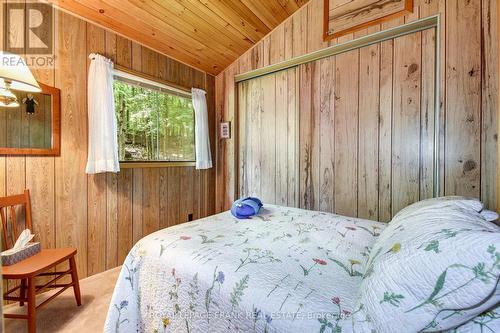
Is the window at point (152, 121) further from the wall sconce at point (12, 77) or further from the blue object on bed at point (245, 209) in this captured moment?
the blue object on bed at point (245, 209)

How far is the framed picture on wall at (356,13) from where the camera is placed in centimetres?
193

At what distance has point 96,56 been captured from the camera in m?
2.09

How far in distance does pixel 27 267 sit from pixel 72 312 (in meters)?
0.49

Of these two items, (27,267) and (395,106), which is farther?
(395,106)

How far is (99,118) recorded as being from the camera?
2100 mm

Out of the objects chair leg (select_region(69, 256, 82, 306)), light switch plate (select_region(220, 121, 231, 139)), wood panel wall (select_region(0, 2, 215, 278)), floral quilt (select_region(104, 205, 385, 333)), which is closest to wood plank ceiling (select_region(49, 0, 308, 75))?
wood panel wall (select_region(0, 2, 215, 278))

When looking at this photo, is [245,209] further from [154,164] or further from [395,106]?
[395,106]

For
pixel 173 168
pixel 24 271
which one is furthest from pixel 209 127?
pixel 24 271

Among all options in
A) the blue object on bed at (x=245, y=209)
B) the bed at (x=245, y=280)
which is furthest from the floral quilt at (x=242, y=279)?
the blue object on bed at (x=245, y=209)

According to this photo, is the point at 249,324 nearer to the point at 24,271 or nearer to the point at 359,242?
the point at 359,242

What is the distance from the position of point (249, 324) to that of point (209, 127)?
8.83 ft

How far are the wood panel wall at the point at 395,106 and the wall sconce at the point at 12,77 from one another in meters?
2.04

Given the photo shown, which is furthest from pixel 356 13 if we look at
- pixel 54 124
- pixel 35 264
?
pixel 35 264

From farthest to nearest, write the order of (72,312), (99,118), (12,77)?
1. (99,118)
2. (72,312)
3. (12,77)
